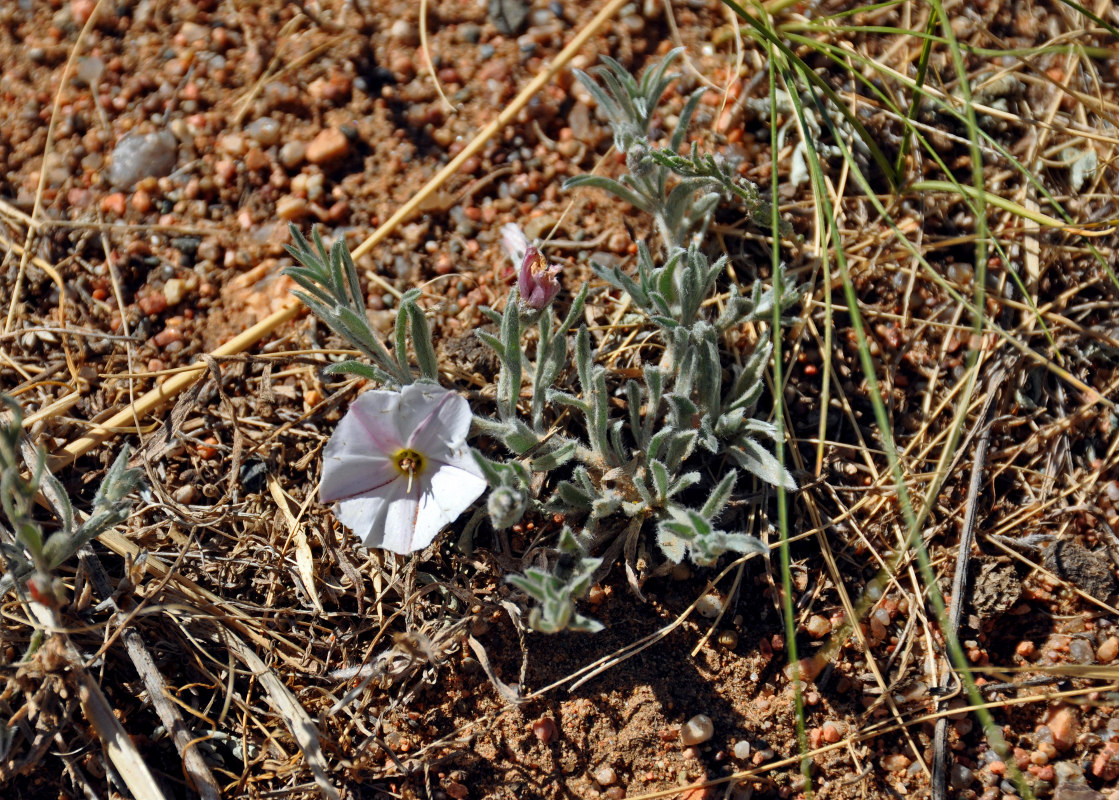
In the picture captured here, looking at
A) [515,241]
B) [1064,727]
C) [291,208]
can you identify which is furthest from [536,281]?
[1064,727]

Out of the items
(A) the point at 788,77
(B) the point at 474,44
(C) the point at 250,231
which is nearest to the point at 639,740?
(A) the point at 788,77

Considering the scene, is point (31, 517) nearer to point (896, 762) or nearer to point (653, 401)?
point (653, 401)

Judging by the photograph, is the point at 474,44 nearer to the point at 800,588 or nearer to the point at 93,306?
the point at 93,306

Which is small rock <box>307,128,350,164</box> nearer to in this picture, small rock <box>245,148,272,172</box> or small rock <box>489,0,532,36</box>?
small rock <box>245,148,272,172</box>

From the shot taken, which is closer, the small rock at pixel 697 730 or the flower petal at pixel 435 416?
the flower petal at pixel 435 416

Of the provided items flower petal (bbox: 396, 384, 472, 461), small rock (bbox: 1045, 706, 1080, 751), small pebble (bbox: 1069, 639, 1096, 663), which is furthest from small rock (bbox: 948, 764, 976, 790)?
flower petal (bbox: 396, 384, 472, 461)

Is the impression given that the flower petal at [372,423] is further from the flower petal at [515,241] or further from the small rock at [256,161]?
the small rock at [256,161]

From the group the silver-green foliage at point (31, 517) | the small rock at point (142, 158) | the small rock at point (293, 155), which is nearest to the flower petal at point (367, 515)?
the silver-green foliage at point (31, 517)
